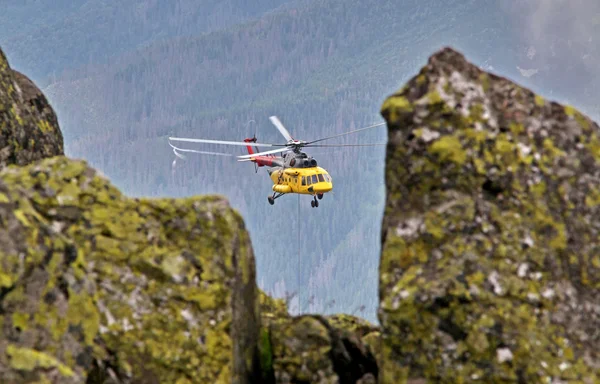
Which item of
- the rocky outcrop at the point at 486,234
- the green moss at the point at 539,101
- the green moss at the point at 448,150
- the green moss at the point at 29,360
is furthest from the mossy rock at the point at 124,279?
the green moss at the point at 539,101

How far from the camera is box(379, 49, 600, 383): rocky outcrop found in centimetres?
1453

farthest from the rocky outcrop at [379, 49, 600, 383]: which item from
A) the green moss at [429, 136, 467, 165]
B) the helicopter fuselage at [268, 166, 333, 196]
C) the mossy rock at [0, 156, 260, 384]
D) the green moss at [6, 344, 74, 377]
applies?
the helicopter fuselage at [268, 166, 333, 196]

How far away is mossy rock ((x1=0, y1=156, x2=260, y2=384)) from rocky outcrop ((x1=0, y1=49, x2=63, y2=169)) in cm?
500

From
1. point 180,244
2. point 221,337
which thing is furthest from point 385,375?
point 180,244

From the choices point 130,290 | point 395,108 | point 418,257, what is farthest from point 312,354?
point 395,108

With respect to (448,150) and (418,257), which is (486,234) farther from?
(448,150)

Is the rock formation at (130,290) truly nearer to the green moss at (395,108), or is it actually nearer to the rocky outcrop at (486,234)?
the rocky outcrop at (486,234)

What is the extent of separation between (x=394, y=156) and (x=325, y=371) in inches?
125

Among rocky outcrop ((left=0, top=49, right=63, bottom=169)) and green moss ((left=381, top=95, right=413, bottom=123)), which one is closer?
green moss ((left=381, top=95, right=413, bottom=123))

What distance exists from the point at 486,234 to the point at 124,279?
15.1 feet

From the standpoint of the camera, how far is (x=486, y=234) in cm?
1502

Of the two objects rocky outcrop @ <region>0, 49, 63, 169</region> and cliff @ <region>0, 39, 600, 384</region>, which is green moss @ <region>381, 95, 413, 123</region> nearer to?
cliff @ <region>0, 39, 600, 384</region>

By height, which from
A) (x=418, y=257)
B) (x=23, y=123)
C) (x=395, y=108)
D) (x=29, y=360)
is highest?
(x=23, y=123)

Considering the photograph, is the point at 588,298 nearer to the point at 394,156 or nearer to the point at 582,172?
the point at 582,172
